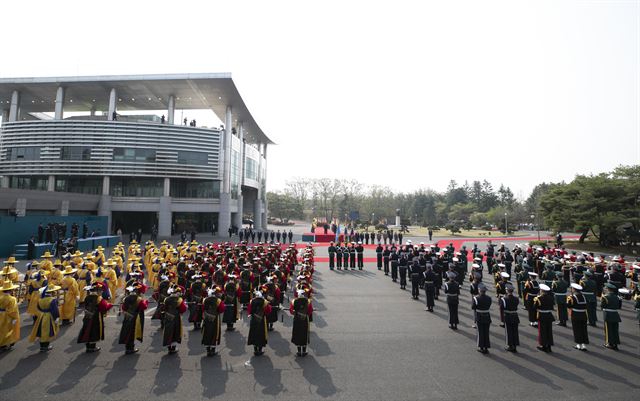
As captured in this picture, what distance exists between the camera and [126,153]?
3722 centimetres

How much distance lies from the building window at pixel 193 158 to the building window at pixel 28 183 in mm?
17359

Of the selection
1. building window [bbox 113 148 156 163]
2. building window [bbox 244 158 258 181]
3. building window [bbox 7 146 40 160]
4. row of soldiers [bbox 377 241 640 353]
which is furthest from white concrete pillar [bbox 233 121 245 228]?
row of soldiers [bbox 377 241 640 353]

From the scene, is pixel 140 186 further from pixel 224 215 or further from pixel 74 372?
pixel 74 372

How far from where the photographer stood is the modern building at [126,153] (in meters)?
36.7

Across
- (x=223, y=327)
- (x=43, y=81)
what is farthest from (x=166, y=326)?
(x=43, y=81)

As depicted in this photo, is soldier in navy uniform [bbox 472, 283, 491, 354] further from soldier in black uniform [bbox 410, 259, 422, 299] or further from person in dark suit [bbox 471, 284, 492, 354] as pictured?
soldier in black uniform [bbox 410, 259, 422, 299]

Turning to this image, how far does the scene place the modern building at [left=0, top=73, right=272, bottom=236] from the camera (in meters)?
36.7

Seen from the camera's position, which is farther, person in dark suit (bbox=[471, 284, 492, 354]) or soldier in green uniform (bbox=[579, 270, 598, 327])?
soldier in green uniform (bbox=[579, 270, 598, 327])

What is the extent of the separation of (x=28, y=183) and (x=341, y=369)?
50076 millimetres

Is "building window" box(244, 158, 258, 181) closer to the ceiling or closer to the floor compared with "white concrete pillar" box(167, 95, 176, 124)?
closer to the floor

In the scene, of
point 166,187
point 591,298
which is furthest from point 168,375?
point 166,187

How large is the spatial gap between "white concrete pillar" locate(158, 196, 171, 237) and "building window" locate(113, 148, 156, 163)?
16.9 feet

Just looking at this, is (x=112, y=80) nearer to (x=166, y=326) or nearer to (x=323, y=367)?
(x=166, y=326)

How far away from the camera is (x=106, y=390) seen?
5.68 metres
